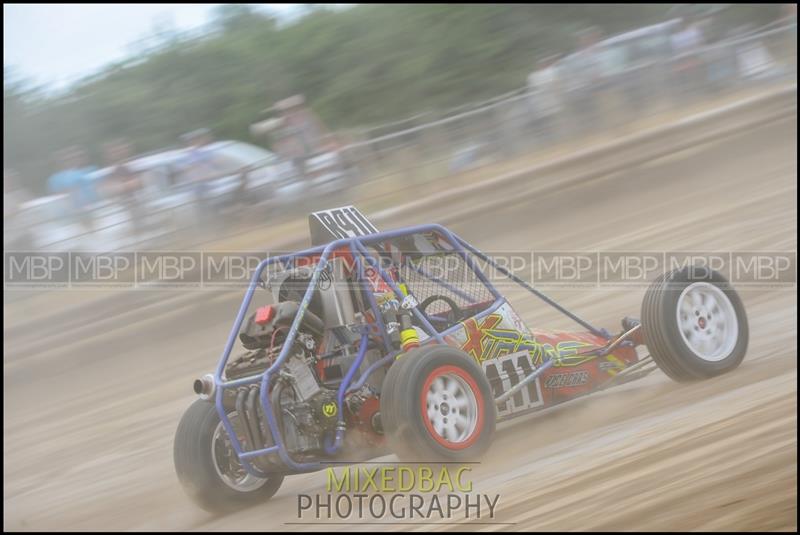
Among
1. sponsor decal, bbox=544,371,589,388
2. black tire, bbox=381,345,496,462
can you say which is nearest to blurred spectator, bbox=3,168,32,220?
sponsor decal, bbox=544,371,589,388

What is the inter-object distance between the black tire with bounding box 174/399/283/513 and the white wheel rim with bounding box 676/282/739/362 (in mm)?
2369

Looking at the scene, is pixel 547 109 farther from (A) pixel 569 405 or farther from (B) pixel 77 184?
(A) pixel 569 405

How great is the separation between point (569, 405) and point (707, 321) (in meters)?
0.88

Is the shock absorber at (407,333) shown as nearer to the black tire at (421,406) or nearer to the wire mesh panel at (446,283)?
the black tire at (421,406)

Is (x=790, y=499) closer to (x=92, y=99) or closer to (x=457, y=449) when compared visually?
(x=457, y=449)

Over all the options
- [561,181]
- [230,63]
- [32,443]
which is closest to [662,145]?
[561,181]

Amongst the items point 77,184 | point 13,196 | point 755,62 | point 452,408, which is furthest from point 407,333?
point 755,62

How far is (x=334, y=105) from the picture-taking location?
1488 centimetres

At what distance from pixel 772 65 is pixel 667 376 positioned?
8.37 meters

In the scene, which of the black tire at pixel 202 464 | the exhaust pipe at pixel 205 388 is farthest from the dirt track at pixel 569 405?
the exhaust pipe at pixel 205 388

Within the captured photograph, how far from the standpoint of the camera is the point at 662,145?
12.1 m

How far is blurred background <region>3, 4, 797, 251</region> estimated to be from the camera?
968 centimetres

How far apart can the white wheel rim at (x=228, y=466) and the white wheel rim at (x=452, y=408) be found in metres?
0.92

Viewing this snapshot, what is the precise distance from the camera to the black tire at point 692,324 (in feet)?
18.1
